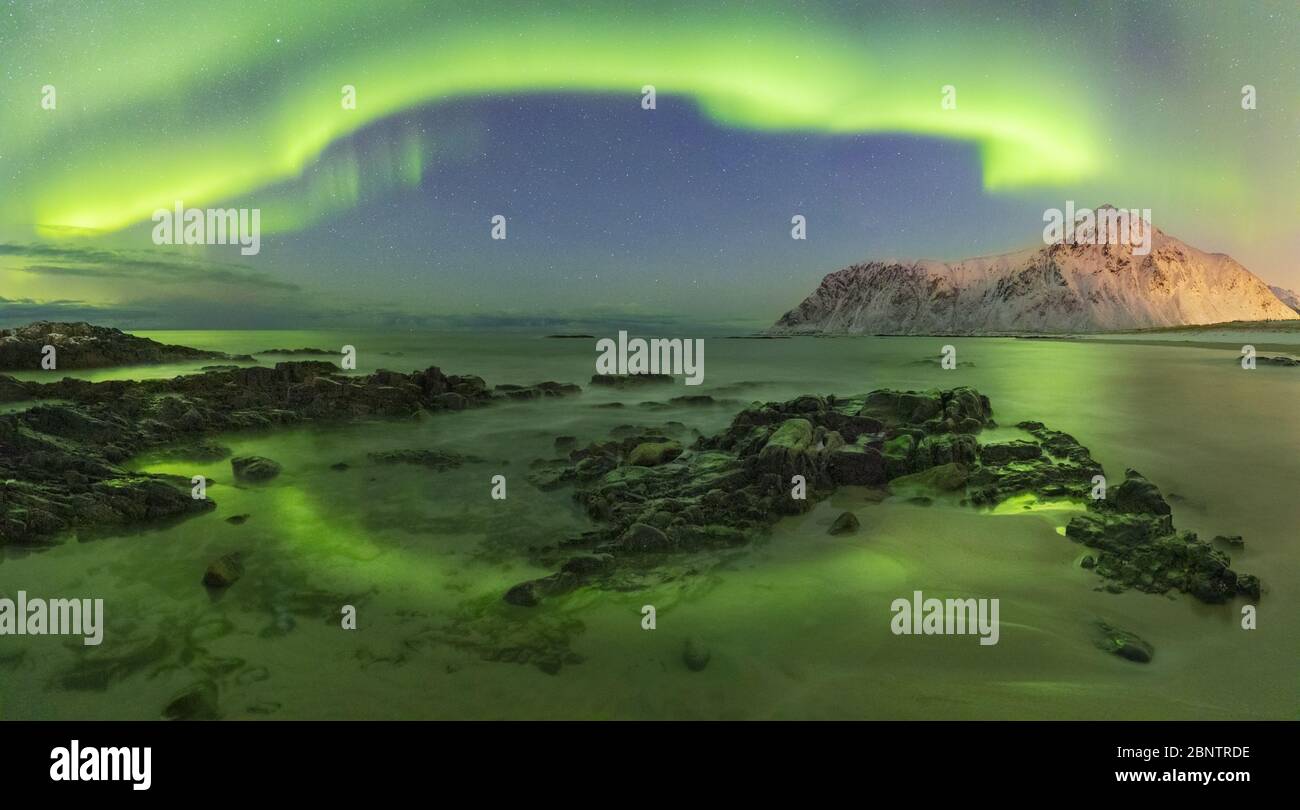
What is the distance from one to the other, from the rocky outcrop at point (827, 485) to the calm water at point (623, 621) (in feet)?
1.43

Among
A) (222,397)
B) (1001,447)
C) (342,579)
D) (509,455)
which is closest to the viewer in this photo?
(342,579)

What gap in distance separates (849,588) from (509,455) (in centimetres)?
1110

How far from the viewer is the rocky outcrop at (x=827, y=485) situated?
7977 mm

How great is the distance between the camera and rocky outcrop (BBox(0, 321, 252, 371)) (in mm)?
31531

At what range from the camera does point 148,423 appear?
17219mm

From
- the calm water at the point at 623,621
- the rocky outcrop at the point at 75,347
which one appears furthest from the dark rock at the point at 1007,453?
the rocky outcrop at the point at 75,347

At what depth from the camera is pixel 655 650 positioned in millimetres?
6480

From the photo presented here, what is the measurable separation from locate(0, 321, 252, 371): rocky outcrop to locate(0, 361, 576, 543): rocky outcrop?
1400 cm

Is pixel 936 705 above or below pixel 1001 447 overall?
below

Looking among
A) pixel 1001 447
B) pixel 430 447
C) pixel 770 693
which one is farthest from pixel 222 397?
pixel 1001 447

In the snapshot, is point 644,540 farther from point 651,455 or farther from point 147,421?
point 147,421

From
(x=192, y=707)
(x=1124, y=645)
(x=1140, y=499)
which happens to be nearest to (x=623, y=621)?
(x=192, y=707)
